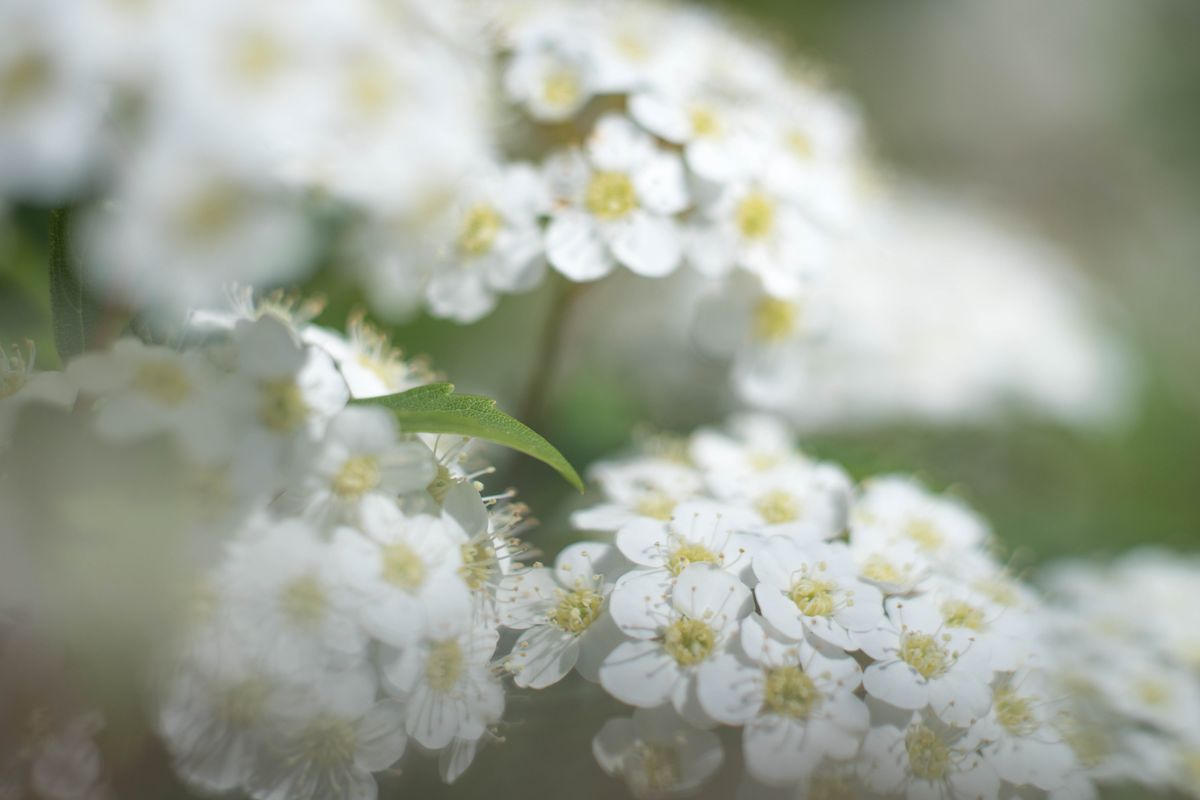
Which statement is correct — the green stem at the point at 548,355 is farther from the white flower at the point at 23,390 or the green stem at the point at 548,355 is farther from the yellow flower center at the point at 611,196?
the white flower at the point at 23,390

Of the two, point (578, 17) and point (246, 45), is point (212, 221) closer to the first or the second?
point (246, 45)

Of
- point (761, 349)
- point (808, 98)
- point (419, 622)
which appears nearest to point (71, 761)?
point (419, 622)

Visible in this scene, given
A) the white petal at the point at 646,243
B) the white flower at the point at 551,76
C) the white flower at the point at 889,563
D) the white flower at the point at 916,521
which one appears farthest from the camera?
the white flower at the point at 551,76

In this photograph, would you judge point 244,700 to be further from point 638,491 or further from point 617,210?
point 617,210

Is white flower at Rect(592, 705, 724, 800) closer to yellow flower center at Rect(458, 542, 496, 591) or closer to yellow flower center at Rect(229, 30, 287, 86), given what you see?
yellow flower center at Rect(458, 542, 496, 591)

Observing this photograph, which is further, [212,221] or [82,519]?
[212,221]

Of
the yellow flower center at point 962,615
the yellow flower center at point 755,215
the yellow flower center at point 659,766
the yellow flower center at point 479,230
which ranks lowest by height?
the yellow flower center at point 659,766

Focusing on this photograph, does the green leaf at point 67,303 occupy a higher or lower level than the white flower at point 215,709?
higher

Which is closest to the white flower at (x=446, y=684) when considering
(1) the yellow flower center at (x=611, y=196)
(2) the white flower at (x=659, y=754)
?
(2) the white flower at (x=659, y=754)
